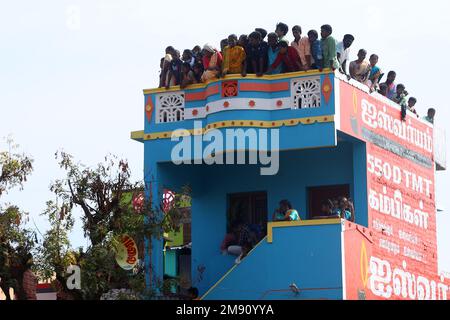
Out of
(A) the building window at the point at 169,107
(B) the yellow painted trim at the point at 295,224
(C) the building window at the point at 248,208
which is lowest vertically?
(B) the yellow painted trim at the point at 295,224

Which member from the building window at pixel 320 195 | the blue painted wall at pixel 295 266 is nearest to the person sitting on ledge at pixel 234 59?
the blue painted wall at pixel 295 266

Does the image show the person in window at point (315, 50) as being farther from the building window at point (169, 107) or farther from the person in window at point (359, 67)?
the building window at point (169, 107)

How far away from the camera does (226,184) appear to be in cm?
3186

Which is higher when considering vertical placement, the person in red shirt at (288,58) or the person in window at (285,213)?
the person in red shirt at (288,58)

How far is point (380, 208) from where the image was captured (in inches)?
1164

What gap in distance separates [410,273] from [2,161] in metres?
9.75

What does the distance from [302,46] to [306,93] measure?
1084mm

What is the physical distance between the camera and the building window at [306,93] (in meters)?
28.2

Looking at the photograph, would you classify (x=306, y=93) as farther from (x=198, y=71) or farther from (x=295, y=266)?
(x=295, y=266)

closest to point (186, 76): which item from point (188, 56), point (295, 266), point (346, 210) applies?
point (188, 56)

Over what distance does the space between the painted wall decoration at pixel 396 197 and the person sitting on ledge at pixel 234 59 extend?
2.19 meters
